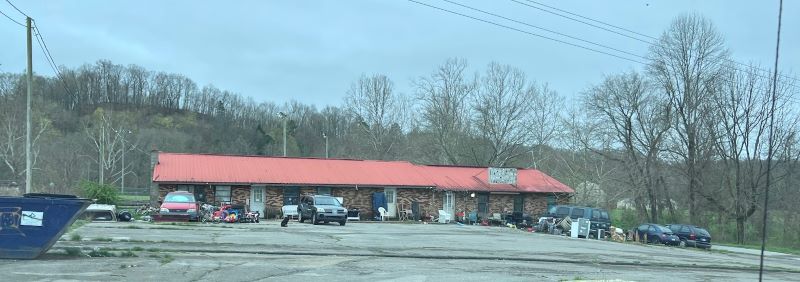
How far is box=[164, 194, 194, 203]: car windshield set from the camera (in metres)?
34.3

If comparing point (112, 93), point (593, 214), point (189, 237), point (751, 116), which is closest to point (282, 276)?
point (189, 237)

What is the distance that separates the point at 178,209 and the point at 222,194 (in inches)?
372

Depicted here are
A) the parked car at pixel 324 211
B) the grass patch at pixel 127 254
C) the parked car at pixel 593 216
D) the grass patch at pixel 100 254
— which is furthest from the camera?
the parked car at pixel 593 216

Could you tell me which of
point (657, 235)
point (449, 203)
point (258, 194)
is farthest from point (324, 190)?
point (657, 235)

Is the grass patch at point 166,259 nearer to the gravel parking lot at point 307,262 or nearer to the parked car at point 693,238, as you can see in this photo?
the gravel parking lot at point 307,262

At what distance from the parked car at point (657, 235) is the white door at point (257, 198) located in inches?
971

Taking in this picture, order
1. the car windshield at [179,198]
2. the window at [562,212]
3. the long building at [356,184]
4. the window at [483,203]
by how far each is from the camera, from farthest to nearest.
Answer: the window at [483,203]
the window at [562,212]
the long building at [356,184]
the car windshield at [179,198]

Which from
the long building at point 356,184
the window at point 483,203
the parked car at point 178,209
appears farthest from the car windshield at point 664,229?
the parked car at point 178,209

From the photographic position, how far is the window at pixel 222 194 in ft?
141

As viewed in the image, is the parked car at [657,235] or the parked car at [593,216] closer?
the parked car at [593,216]

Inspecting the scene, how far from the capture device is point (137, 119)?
10044cm

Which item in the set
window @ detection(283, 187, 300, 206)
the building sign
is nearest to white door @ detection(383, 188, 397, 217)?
window @ detection(283, 187, 300, 206)

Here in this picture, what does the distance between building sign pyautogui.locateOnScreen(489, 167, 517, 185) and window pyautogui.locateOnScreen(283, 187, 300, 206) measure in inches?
624

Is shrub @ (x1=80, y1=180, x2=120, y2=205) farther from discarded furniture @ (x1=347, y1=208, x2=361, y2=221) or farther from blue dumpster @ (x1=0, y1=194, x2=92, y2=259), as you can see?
blue dumpster @ (x1=0, y1=194, x2=92, y2=259)
